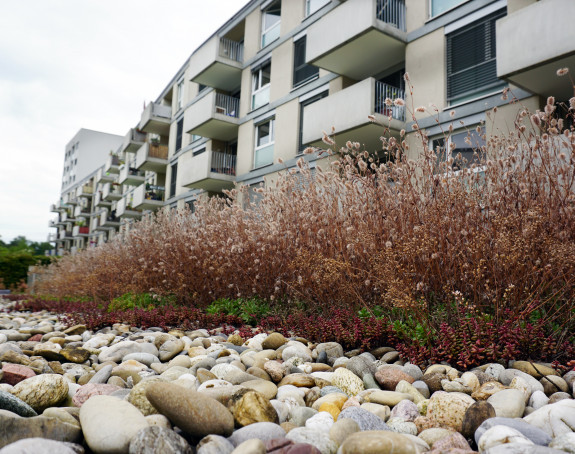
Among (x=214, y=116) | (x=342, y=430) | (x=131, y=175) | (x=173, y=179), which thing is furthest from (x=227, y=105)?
(x=342, y=430)

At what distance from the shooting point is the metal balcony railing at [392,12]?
39.0 ft

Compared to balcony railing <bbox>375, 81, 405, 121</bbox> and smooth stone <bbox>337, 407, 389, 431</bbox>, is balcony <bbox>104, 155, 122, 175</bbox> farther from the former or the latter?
smooth stone <bbox>337, 407, 389, 431</bbox>

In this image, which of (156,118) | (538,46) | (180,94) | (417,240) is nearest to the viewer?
(417,240)

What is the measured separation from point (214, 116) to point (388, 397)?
17480 mm

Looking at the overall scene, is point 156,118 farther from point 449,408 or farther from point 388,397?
point 449,408

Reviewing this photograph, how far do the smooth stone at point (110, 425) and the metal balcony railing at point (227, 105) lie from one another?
1857cm

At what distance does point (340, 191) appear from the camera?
17.5 feet

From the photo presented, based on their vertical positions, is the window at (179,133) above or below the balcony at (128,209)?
above

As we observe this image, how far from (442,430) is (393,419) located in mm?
274

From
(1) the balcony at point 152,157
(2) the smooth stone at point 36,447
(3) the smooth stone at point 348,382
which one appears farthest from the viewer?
(1) the balcony at point 152,157

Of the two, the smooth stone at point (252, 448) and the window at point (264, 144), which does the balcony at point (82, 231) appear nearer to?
the window at point (264, 144)

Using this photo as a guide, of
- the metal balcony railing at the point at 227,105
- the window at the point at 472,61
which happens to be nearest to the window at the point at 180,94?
the metal balcony railing at the point at 227,105

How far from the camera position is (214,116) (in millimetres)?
18656

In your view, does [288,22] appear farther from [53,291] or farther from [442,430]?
[442,430]
